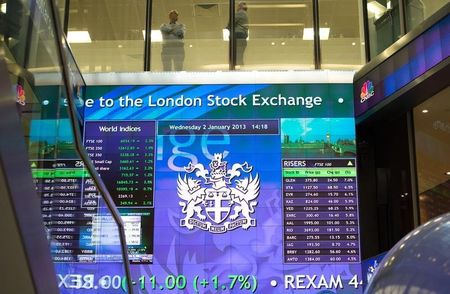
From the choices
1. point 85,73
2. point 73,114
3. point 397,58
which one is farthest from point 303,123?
point 73,114

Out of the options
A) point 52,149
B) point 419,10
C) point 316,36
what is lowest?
point 52,149

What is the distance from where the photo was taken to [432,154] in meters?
10.0

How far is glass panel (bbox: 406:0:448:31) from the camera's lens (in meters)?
8.64

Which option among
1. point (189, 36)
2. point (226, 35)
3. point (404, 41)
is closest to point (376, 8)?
→ point (404, 41)

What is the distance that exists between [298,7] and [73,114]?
910 centimetres

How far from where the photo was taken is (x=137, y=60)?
11.4 m

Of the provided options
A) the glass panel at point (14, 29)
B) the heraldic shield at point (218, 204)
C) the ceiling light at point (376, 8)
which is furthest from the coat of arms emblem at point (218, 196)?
the glass panel at point (14, 29)

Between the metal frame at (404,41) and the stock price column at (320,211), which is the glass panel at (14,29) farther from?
the stock price column at (320,211)

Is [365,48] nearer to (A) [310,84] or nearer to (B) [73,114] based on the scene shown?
(A) [310,84]

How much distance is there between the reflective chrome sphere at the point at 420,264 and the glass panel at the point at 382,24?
8268 mm

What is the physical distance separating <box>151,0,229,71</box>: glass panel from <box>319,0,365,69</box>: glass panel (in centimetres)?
165

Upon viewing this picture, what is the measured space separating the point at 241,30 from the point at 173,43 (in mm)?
1172

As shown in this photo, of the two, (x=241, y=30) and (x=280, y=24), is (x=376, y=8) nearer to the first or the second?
(x=280, y=24)

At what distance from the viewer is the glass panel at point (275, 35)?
1123cm
